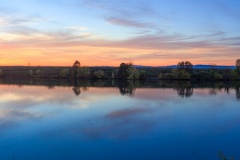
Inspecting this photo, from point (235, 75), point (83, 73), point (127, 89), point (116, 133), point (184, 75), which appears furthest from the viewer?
point (83, 73)

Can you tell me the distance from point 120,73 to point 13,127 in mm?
73934

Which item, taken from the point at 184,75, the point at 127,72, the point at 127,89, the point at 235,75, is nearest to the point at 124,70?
the point at 127,72

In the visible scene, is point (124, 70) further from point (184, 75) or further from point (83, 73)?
point (184, 75)

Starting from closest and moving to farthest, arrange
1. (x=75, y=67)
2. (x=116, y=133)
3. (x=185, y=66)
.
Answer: (x=116, y=133), (x=185, y=66), (x=75, y=67)

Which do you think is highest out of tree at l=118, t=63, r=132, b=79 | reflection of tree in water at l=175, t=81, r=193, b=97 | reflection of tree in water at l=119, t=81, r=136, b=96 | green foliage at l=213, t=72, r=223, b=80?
tree at l=118, t=63, r=132, b=79

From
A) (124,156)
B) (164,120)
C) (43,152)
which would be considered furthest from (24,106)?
(124,156)

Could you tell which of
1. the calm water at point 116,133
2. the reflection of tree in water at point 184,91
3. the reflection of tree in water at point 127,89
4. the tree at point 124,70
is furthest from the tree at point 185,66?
the calm water at point 116,133

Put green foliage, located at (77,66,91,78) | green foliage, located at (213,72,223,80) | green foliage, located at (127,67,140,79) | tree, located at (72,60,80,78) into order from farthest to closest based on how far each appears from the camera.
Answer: tree, located at (72,60,80,78) → green foliage, located at (77,66,91,78) → green foliage, located at (213,72,223,80) → green foliage, located at (127,67,140,79)

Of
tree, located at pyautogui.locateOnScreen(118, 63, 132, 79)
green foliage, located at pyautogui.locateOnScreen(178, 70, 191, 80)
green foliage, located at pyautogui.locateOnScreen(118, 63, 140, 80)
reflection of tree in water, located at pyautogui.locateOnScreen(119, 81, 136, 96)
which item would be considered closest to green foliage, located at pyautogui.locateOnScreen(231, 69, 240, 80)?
green foliage, located at pyautogui.locateOnScreen(178, 70, 191, 80)

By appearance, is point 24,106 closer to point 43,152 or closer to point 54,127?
point 54,127

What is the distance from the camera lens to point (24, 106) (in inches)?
1214

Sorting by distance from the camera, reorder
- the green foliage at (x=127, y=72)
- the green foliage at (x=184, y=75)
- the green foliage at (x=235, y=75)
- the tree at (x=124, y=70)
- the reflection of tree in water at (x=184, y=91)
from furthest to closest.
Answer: the tree at (x=124, y=70) → the green foliage at (x=235, y=75) → the green foliage at (x=127, y=72) → the green foliage at (x=184, y=75) → the reflection of tree in water at (x=184, y=91)

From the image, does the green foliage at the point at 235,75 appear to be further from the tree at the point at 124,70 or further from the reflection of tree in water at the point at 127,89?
the reflection of tree in water at the point at 127,89

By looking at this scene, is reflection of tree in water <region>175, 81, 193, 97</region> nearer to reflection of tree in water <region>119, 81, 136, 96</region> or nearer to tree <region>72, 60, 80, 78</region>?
reflection of tree in water <region>119, 81, 136, 96</region>
